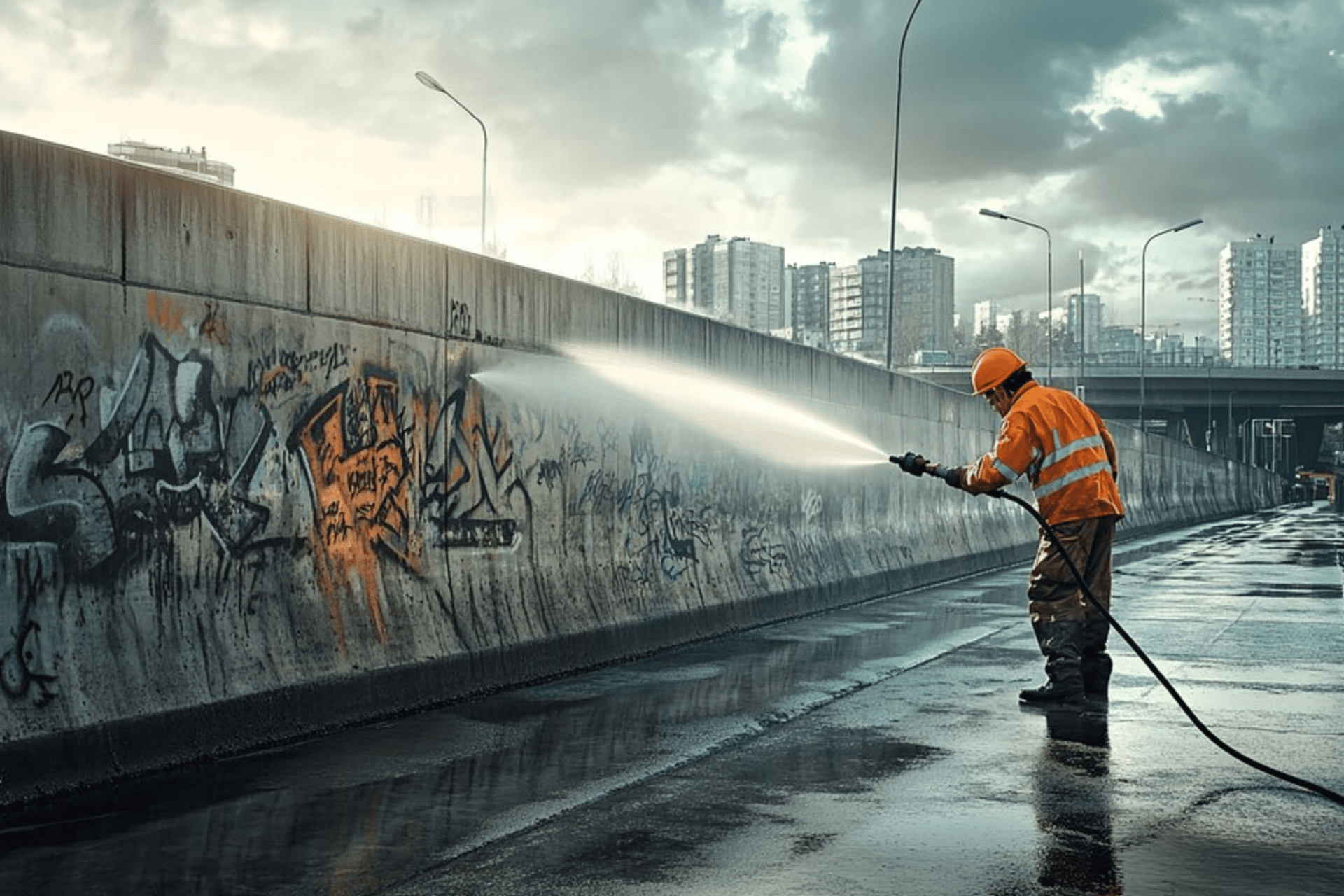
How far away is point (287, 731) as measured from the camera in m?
7.36

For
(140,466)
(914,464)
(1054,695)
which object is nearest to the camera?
(140,466)

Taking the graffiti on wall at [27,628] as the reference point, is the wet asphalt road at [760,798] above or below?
below

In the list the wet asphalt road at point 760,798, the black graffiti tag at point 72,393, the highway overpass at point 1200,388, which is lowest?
the wet asphalt road at point 760,798

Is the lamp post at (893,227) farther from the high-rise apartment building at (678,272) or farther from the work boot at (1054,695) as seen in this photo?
the high-rise apartment building at (678,272)

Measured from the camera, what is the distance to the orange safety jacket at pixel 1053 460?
9.02 metres

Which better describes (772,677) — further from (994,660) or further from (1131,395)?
(1131,395)

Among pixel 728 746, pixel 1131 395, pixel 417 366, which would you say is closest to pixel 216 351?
pixel 417 366

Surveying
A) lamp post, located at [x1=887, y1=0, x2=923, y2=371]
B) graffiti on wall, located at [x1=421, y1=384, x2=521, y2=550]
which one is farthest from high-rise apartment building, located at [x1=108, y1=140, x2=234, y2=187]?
graffiti on wall, located at [x1=421, y1=384, x2=521, y2=550]

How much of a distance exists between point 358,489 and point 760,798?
322 centimetres

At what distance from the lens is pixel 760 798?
6141mm

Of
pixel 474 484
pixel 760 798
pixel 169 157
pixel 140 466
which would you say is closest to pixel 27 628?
pixel 140 466

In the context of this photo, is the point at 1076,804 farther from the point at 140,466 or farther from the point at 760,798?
the point at 140,466

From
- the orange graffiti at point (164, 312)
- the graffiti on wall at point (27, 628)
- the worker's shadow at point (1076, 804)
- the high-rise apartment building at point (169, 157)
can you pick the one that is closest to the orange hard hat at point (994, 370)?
the worker's shadow at point (1076, 804)

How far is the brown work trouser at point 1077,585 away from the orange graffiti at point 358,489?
3820mm
